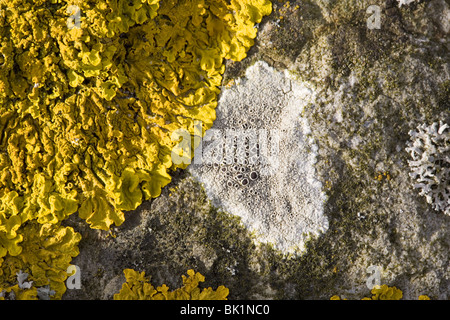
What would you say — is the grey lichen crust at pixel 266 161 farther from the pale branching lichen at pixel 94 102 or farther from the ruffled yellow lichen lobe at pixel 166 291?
the ruffled yellow lichen lobe at pixel 166 291

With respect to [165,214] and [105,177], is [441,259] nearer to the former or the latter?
[165,214]

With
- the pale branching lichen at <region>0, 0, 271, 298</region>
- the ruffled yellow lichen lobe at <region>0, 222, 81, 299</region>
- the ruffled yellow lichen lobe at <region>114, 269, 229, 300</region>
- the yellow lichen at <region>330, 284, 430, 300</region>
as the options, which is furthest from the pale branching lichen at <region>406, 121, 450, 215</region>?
the ruffled yellow lichen lobe at <region>0, 222, 81, 299</region>

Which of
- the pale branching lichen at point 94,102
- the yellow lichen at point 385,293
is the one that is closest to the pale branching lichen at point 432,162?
the yellow lichen at point 385,293

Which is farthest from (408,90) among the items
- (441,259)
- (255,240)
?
(255,240)

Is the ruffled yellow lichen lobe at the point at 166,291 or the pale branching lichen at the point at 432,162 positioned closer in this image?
the pale branching lichen at the point at 432,162

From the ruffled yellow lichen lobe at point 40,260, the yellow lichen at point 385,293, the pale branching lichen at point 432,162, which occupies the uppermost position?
the pale branching lichen at point 432,162

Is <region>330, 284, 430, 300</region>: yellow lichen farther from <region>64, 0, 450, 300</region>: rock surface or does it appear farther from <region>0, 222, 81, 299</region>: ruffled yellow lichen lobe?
<region>0, 222, 81, 299</region>: ruffled yellow lichen lobe
